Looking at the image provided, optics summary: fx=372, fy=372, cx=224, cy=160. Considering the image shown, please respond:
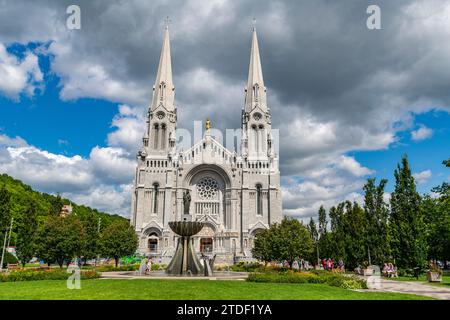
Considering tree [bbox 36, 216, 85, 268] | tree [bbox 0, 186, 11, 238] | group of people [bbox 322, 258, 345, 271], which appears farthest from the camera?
tree [bbox 0, 186, 11, 238]

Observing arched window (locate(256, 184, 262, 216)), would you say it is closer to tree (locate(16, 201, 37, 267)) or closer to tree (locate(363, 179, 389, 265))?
tree (locate(363, 179, 389, 265))

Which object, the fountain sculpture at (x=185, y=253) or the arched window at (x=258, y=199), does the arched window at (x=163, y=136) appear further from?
the fountain sculpture at (x=185, y=253)

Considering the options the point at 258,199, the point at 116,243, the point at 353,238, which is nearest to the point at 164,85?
the point at 258,199

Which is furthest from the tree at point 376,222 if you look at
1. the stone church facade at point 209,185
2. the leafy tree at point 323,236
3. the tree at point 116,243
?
the stone church facade at point 209,185

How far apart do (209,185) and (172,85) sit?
2164cm

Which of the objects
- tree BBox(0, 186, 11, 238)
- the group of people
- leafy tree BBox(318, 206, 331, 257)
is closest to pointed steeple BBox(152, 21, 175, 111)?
tree BBox(0, 186, 11, 238)

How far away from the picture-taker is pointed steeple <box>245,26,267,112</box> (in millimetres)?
71250

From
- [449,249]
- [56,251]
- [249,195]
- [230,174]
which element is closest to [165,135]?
[230,174]

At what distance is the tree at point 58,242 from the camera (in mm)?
33156

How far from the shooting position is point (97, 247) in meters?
42.2

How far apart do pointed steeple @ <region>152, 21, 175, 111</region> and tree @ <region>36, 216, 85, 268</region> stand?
130 ft

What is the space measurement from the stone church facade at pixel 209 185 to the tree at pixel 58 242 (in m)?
26.1

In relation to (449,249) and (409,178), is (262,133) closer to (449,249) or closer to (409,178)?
(449,249)

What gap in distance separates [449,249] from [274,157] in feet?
101
